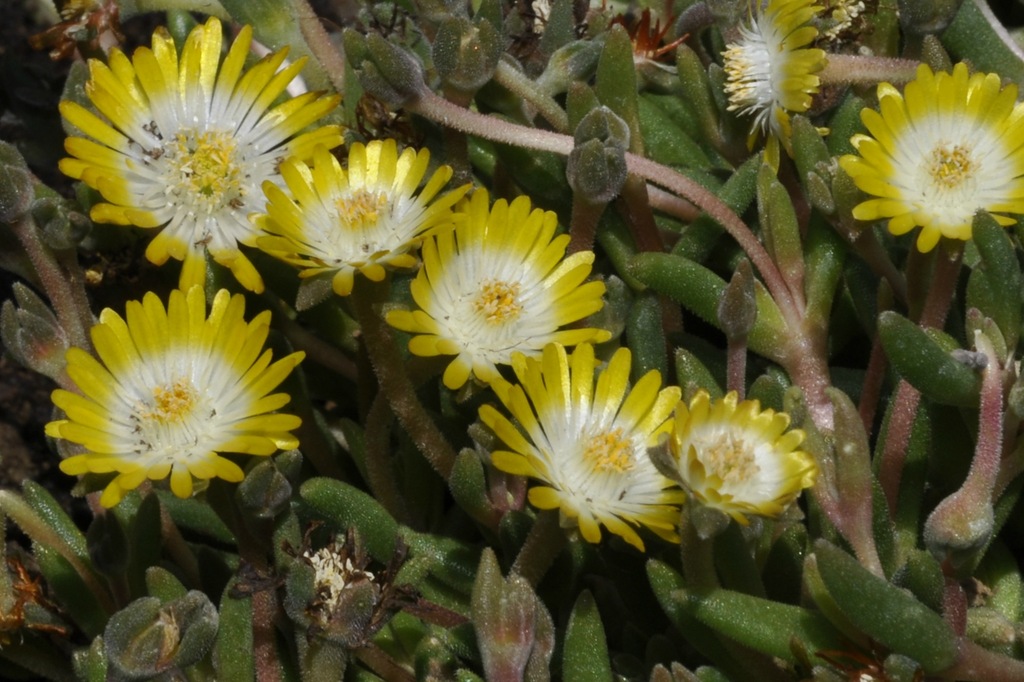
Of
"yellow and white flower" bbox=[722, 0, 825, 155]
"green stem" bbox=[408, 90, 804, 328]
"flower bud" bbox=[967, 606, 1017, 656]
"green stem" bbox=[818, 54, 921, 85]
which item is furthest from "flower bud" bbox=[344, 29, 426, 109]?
"flower bud" bbox=[967, 606, 1017, 656]

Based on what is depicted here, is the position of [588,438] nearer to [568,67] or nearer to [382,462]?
[382,462]

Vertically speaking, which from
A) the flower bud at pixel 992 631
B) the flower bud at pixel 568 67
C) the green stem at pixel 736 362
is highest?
the flower bud at pixel 568 67

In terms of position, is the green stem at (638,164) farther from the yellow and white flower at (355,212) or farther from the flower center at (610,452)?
the flower center at (610,452)

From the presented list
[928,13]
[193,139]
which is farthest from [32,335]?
[928,13]

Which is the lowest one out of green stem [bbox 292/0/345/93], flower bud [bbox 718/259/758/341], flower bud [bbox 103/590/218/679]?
flower bud [bbox 103/590/218/679]

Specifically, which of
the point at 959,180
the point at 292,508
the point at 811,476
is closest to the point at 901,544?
the point at 811,476

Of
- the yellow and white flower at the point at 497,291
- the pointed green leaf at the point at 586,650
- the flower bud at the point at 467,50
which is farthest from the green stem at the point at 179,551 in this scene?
the flower bud at the point at 467,50

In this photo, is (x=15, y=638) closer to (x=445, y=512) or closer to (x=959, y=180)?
(x=445, y=512)

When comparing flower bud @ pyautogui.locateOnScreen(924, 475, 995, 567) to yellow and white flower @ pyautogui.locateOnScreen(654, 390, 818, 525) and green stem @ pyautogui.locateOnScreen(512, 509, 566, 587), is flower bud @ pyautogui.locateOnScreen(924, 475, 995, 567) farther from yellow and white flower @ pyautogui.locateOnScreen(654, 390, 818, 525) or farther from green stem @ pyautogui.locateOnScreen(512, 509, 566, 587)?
green stem @ pyautogui.locateOnScreen(512, 509, 566, 587)
